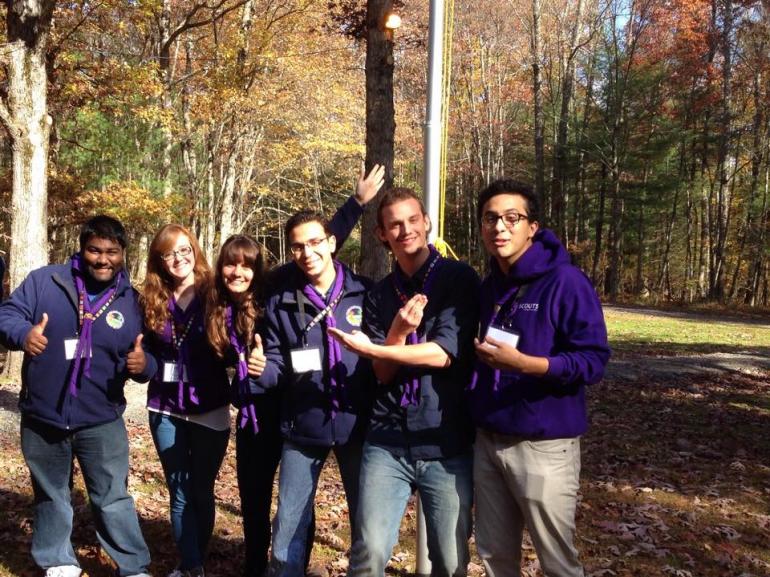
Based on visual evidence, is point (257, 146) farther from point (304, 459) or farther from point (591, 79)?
point (304, 459)

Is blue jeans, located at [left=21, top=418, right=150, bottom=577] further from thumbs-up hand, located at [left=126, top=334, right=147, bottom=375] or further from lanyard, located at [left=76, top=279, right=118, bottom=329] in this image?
lanyard, located at [left=76, top=279, right=118, bottom=329]

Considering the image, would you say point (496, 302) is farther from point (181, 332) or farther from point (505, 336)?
point (181, 332)

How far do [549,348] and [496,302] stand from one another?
30 cm

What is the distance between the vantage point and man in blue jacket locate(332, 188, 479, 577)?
8.79ft

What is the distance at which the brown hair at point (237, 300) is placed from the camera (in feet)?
10.7

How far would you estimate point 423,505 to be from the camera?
2.73m

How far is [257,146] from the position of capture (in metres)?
25.2

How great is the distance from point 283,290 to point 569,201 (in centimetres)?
3094

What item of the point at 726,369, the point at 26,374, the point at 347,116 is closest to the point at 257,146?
the point at 347,116

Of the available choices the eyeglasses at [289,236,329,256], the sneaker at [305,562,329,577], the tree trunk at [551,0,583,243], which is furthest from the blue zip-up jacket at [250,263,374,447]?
the tree trunk at [551,0,583,243]

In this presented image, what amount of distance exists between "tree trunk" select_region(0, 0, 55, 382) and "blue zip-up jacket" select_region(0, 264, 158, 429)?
6251 mm

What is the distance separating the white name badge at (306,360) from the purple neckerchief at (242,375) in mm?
295

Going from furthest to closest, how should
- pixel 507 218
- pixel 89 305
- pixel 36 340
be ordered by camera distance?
pixel 89 305, pixel 36 340, pixel 507 218

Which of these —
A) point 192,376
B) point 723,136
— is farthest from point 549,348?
point 723,136
